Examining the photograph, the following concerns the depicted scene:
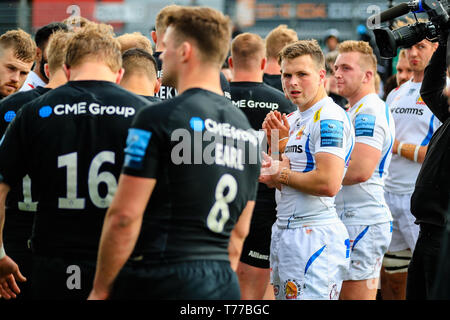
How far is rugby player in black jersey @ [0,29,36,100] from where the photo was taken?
201 inches

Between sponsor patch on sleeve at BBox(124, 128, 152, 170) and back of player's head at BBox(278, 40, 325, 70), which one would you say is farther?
back of player's head at BBox(278, 40, 325, 70)

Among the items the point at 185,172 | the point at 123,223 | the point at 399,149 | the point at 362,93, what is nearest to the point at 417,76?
the point at 399,149

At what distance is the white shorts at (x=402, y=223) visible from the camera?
19.9 ft

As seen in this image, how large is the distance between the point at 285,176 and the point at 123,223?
1904 millimetres

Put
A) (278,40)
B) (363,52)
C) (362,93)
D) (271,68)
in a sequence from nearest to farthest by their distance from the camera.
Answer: (362,93)
(363,52)
(278,40)
(271,68)

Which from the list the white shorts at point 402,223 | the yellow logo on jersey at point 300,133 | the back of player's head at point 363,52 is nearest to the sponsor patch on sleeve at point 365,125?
the back of player's head at point 363,52

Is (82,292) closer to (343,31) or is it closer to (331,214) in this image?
(331,214)

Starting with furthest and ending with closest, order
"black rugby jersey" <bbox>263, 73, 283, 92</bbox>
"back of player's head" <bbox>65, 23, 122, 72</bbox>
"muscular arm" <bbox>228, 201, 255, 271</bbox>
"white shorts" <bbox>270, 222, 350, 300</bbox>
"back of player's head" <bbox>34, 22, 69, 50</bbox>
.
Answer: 1. "black rugby jersey" <bbox>263, 73, 283, 92</bbox>
2. "back of player's head" <bbox>34, 22, 69, 50</bbox>
3. "white shorts" <bbox>270, 222, 350, 300</bbox>
4. "back of player's head" <bbox>65, 23, 122, 72</bbox>
5. "muscular arm" <bbox>228, 201, 255, 271</bbox>

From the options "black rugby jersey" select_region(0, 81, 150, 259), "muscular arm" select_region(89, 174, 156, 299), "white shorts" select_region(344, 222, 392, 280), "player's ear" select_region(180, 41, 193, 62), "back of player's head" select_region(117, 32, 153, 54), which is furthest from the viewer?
"back of player's head" select_region(117, 32, 153, 54)

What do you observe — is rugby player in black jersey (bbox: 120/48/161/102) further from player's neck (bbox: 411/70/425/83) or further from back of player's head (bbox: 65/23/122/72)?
player's neck (bbox: 411/70/425/83)

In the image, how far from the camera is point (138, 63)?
4.09 metres

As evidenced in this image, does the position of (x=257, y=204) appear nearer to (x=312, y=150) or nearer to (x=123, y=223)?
(x=312, y=150)

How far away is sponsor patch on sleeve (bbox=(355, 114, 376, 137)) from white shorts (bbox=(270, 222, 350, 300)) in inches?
40.7

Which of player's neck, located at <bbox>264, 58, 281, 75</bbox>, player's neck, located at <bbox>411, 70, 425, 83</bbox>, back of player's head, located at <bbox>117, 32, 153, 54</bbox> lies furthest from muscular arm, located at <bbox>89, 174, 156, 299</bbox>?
player's neck, located at <bbox>264, 58, 281, 75</bbox>
